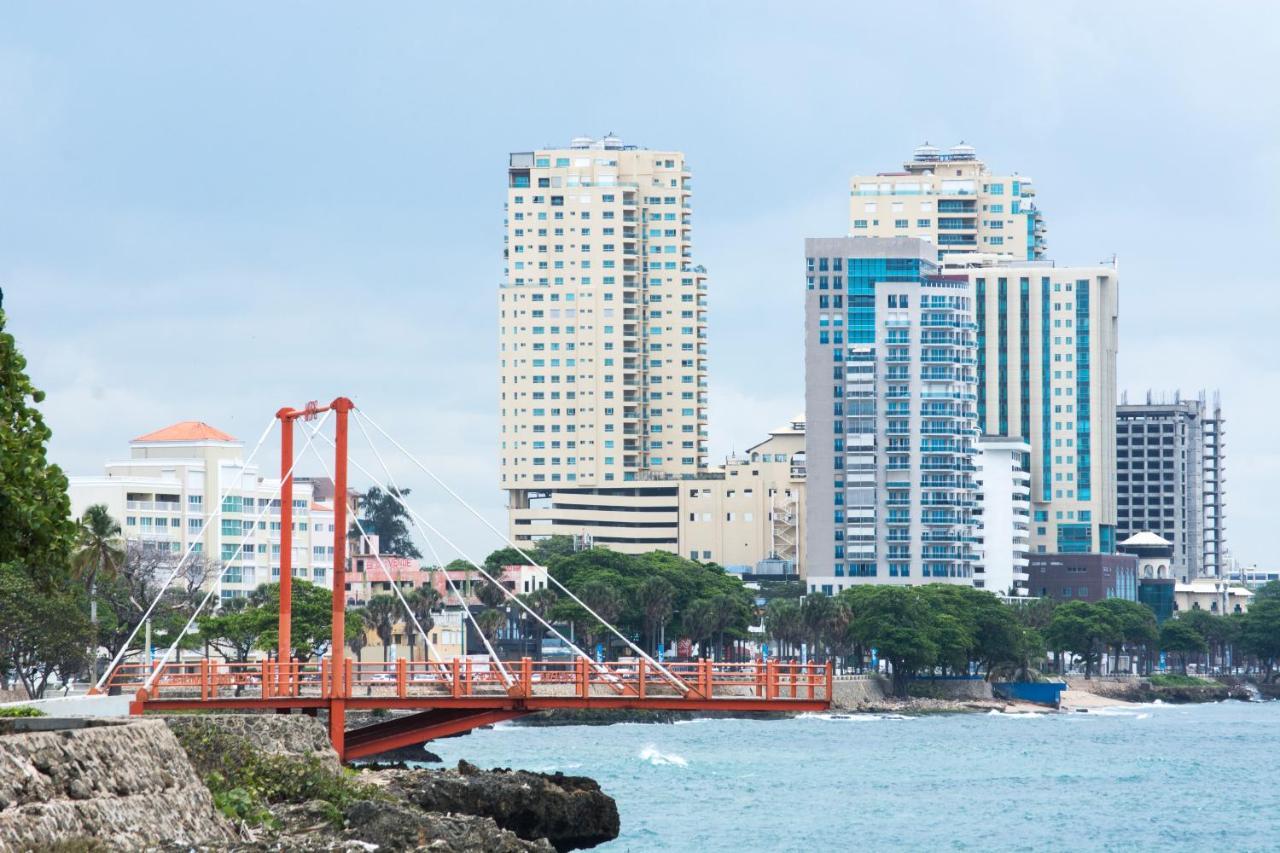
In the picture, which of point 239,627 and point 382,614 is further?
point 382,614

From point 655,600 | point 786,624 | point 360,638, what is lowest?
point 360,638

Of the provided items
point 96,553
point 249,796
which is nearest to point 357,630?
point 96,553

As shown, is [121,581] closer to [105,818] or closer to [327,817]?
[327,817]

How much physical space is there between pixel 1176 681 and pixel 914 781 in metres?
113

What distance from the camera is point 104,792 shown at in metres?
26.0

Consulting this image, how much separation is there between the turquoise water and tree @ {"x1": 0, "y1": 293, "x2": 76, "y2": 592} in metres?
30.3

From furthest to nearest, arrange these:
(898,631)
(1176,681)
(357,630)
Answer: (1176,681), (898,631), (357,630)

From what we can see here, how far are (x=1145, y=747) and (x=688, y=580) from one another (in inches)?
1862

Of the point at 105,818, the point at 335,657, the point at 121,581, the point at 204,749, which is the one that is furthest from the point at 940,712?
the point at 105,818

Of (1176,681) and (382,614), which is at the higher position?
(382,614)

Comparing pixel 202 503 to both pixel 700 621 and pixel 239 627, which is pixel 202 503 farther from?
pixel 239 627

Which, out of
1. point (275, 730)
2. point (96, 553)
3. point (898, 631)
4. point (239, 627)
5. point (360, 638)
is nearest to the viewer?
point (275, 730)

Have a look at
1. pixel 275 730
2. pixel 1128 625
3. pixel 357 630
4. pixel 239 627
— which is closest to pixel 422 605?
pixel 357 630

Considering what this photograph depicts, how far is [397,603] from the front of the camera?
135 m
